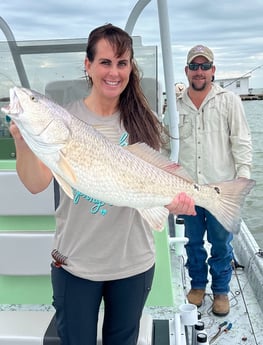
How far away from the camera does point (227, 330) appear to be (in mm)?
3914

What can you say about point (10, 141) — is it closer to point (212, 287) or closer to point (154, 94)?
point (154, 94)

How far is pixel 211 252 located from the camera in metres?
4.29

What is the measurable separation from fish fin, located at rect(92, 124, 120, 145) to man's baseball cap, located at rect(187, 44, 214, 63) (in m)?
2.29

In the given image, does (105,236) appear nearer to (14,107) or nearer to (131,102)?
(131,102)

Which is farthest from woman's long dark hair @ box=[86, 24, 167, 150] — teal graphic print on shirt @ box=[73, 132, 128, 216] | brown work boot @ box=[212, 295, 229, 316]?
brown work boot @ box=[212, 295, 229, 316]

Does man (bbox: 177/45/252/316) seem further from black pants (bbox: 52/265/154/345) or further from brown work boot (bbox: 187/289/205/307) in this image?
black pants (bbox: 52/265/154/345)

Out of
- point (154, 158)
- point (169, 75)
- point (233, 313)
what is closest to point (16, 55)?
point (169, 75)

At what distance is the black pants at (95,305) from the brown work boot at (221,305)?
2.06 m

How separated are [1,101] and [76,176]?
202cm

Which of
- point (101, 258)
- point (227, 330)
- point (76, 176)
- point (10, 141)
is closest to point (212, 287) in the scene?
point (227, 330)

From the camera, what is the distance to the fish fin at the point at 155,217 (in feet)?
6.73

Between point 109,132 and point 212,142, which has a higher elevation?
point 109,132

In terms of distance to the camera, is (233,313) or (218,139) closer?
(218,139)

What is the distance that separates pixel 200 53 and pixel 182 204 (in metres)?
2.40
